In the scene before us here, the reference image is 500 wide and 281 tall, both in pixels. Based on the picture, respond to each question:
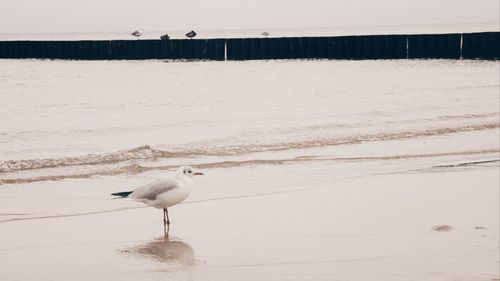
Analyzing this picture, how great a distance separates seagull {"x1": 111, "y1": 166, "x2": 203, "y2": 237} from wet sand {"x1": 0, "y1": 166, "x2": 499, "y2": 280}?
0.50ft

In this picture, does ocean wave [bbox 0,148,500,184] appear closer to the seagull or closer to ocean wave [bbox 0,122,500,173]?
ocean wave [bbox 0,122,500,173]

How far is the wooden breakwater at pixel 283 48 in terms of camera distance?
33.4 meters

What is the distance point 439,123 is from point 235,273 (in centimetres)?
854

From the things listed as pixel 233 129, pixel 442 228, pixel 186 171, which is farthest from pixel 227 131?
pixel 442 228

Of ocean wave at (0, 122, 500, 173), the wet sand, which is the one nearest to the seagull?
the wet sand

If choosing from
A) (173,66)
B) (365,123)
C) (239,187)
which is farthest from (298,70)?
(239,187)

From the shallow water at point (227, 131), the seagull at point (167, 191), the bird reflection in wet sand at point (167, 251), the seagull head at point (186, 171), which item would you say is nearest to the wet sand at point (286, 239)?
the bird reflection in wet sand at point (167, 251)

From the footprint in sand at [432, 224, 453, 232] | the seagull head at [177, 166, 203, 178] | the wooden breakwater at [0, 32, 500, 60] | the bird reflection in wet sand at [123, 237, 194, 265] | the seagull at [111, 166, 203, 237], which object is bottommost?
the wooden breakwater at [0, 32, 500, 60]

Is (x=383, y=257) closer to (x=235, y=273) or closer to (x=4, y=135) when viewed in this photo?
(x=235, y=273)

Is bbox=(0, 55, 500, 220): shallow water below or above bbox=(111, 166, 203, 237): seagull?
below

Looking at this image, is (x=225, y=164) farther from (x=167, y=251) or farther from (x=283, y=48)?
(x=283, y=48)

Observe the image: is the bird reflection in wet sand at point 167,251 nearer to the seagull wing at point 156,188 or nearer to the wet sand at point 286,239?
the wet sand at point 286,239

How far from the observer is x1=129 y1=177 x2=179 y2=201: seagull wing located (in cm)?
520

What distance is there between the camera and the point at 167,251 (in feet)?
14.9
